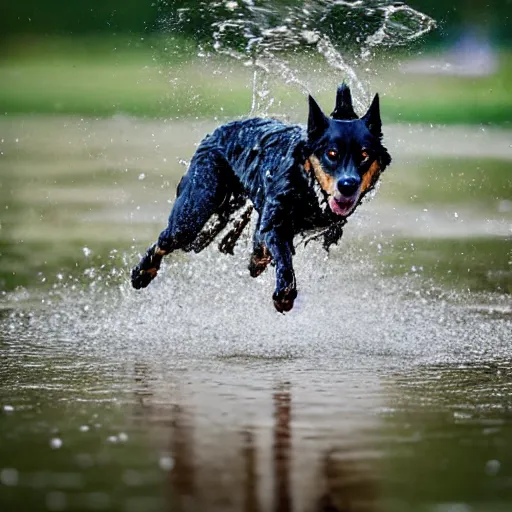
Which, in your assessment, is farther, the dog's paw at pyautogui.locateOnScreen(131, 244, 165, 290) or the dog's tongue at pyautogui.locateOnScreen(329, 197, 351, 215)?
the dog's paw at pyautogui.locateOnScreen(131, 244, 165, 290)

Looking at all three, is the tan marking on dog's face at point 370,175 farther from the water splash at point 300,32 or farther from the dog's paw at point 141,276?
the water splash at point 300,32

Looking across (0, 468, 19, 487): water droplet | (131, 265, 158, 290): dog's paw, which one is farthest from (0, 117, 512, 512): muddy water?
(131, 265, 158, 290): dog's paw

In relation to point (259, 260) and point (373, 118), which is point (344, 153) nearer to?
point (373, 118)

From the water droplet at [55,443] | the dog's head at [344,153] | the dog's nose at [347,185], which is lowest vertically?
the water droplet at [55,443]

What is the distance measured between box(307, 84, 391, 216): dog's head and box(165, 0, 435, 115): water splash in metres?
1.87

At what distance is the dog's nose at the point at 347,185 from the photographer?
19.8 feet

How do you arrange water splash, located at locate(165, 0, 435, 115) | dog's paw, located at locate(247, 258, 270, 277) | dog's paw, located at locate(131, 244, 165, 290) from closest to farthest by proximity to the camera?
dog's paw, located at locate(247, 258, 270, 277), dog's paw, located at locate(131, 244, 165, 290), water splash, located at locate(165, 0, 435, 115)

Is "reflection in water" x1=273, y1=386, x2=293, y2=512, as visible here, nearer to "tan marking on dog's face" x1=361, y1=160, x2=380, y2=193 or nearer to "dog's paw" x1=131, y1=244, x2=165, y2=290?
"tan marking on dog's face" x1=361, y1=160, x2=380, y2=193

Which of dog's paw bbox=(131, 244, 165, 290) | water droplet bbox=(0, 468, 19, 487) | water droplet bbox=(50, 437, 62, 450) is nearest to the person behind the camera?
water droplet bbox=(0, 468, 19, 487)

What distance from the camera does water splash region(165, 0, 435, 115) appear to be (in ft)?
27.7

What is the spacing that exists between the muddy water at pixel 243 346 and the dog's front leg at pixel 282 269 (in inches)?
13.1

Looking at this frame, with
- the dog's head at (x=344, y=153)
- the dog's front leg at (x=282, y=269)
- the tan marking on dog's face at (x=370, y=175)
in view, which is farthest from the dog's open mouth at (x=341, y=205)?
the dog's front leg at (x=282, y=269)

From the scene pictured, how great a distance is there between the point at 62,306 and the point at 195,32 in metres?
2.22

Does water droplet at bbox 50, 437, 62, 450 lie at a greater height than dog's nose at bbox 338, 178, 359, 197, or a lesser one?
lesser
